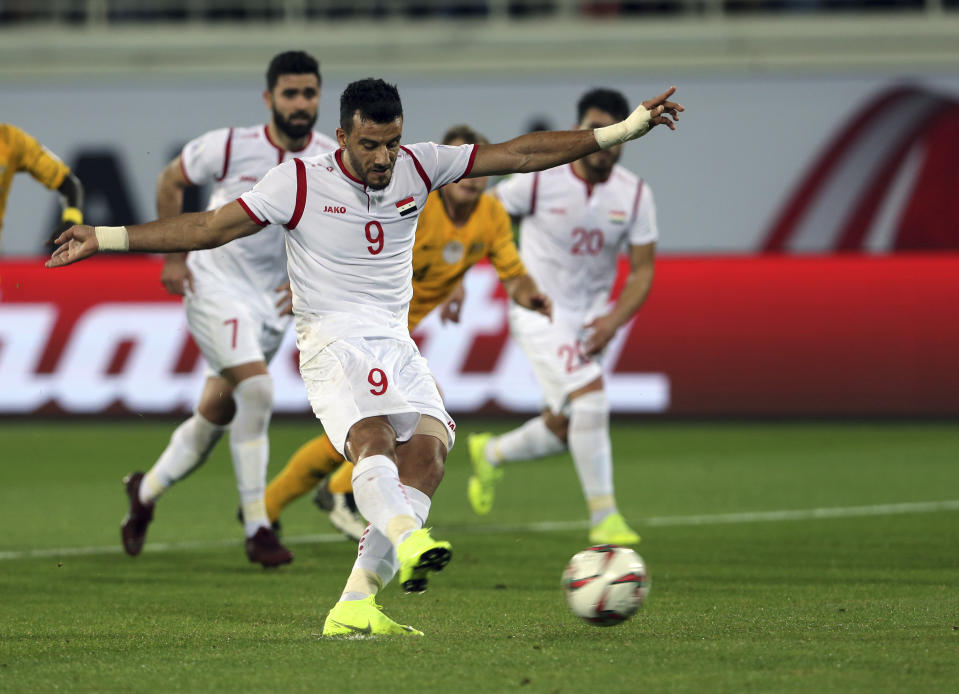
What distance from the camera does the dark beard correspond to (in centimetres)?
834

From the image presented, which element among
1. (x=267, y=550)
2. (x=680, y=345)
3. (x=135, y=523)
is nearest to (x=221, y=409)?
(x=135, y=523)

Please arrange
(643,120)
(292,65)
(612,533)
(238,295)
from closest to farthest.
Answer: (643,120)
(292,65)
(238,295)
(612,533)

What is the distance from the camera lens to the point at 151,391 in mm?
14969

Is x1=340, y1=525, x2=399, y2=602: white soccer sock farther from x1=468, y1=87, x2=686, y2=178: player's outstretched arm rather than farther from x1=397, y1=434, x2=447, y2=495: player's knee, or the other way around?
x1=468, y1=87, x2=686, y2=178: player's outstretched arm

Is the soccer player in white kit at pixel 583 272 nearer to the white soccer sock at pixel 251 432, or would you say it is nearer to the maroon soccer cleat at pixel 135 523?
the white soccer sock at pixel 251 432

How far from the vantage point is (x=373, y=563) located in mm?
5855

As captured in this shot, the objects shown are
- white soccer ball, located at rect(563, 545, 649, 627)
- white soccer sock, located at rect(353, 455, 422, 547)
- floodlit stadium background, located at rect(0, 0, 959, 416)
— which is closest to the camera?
white soccer sock, located at rect(353, 455, 422, 547)

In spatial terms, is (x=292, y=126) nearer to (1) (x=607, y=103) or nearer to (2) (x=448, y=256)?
(2) (x=448, y=256)

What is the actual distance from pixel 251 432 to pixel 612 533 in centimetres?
194

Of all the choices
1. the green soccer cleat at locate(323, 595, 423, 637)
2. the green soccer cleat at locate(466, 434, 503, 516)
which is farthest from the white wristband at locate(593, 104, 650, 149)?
the green soccer cleat at locate(466, 434, 503, 516)

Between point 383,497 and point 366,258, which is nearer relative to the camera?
point 383,497

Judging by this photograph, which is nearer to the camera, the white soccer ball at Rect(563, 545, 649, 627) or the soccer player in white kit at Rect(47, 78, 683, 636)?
the white soccer ball at Rect(563, 545, 649, 627)

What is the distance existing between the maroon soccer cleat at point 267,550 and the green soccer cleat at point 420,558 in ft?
8.95

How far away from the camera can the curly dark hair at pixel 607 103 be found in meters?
8.90
